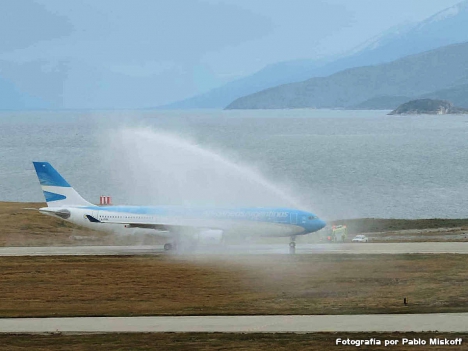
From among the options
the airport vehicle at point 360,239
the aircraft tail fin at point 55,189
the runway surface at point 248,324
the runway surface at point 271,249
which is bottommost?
the runway surface at point 248,324

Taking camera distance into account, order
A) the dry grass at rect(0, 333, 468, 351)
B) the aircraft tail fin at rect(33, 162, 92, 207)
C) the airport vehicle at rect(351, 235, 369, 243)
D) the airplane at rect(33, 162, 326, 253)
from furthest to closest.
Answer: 1. the airport vehicle at rect(351, 235, 369, 243)
2. the aircraft tail fin at rect(33, 162, 92, 207)
3. the airplane at rect(33, 162, 326, 253)
4. the dry grass at rect(0, 333, 468, 351)

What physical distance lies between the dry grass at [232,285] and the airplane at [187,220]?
19.2 feet

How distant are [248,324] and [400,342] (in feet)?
27.8

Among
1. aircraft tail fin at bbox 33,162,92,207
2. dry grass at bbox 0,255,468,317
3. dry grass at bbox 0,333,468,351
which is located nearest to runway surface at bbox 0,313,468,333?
dry grass at bbox 0,333,468,351

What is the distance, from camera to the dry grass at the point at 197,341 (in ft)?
126

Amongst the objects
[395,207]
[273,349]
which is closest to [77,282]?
[273,349]

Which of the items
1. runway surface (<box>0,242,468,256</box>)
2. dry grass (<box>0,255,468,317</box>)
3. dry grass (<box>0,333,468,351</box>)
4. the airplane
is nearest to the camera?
dry grass (<box>0,333,468,351</box>)

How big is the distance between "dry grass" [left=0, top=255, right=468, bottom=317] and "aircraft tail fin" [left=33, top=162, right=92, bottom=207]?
13.0 meters

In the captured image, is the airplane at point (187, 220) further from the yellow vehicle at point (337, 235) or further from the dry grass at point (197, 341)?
the dry grass at point (197, 341)

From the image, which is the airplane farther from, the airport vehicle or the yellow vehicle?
the yellow vehicle

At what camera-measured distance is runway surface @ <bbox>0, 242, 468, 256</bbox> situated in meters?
76.3

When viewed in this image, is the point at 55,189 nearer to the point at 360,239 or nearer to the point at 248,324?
the point at 360,239

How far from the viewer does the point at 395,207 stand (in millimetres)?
149875

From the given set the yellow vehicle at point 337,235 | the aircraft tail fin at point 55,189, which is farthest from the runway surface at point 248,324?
the yellow vehicle at point 337,235
